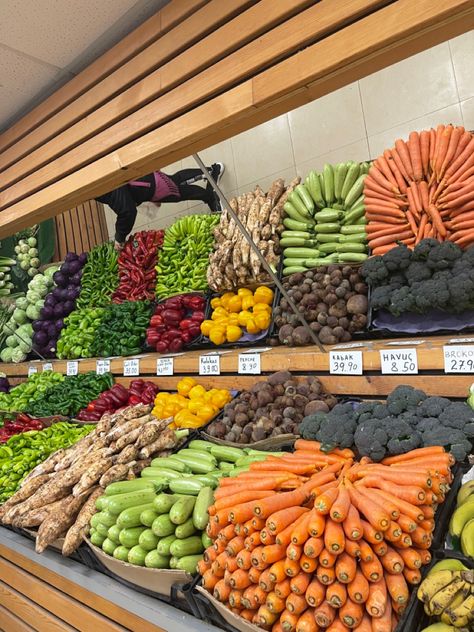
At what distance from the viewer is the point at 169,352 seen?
3.80m

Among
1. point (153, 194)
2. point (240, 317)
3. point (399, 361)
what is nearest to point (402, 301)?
point (399, 361)

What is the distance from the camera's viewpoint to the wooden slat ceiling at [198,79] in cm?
123

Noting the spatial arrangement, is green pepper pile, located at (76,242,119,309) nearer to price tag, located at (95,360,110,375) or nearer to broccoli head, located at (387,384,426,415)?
price tag, located at (95,360,110,375)

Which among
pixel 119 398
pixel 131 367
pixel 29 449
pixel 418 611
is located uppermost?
pixel 131 367

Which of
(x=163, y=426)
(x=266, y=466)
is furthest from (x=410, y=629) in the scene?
(x=163, y=426)

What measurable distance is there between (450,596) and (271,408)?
4.43 feet

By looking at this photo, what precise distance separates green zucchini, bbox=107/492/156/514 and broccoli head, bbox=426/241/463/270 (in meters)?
1.75

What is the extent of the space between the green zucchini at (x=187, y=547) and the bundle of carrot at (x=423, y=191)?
1996mm

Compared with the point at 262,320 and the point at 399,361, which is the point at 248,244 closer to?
the point at 262,320

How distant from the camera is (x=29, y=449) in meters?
3.26

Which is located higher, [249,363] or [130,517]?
[249,363]

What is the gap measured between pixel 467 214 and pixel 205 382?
72.5 inches

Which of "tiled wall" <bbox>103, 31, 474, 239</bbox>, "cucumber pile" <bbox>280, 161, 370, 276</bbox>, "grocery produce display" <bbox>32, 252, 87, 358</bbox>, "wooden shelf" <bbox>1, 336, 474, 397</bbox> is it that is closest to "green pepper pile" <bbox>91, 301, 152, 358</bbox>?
"wooden shelf" <bbox>1, 336, 474, 397</bbox>

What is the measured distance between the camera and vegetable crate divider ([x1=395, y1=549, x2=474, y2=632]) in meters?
1.21
